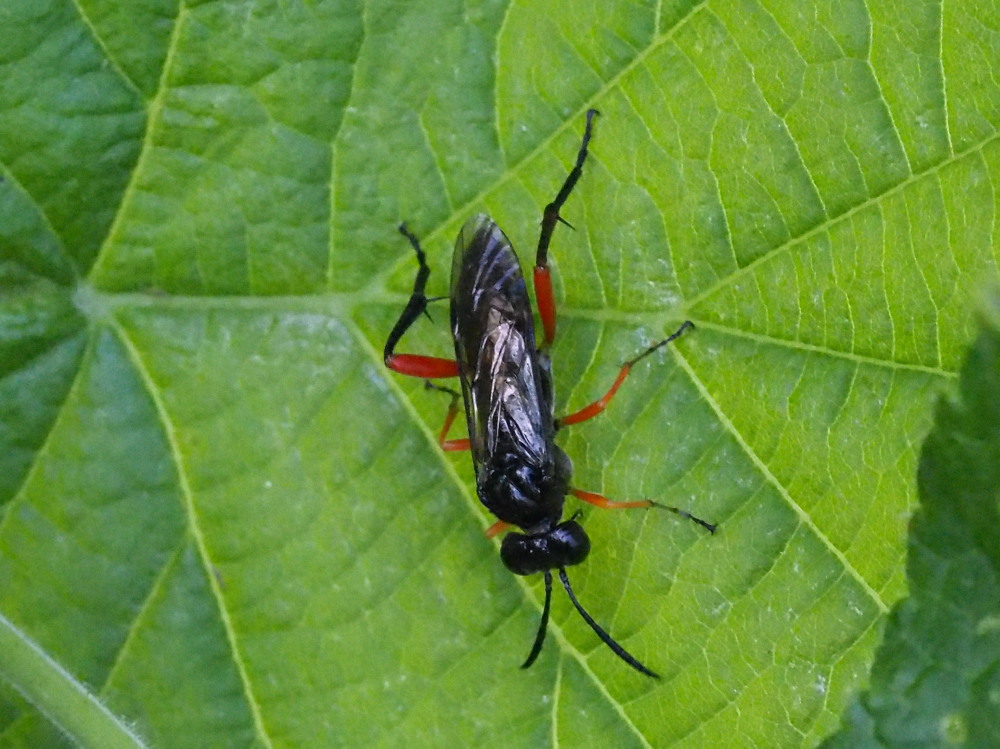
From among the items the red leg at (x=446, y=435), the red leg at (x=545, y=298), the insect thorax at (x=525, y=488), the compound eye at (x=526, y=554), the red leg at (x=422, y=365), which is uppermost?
the red leg at (x=545, y=298)

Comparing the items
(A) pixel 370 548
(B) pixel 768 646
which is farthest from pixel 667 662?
(A) pixel 370 548

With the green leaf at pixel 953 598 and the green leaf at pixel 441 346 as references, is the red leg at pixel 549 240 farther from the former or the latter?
the green leaf at pixel 953 598

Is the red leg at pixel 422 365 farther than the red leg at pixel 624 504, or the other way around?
the red leg at pixel 422 365

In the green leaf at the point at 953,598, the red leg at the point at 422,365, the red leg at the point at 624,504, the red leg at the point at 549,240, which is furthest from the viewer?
the red leg at the point at 422,365

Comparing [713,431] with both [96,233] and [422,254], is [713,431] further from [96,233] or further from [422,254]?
[96,233]

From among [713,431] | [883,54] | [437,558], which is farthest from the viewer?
[437,558]

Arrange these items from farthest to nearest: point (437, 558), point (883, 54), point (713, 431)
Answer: point (437, 558) < point (713, 431) < point (883, 54)

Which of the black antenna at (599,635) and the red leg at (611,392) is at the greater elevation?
the red leg at (611,392)

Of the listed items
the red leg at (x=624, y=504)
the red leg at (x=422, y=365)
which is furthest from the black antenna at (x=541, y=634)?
the red leg at (x=422, y=365)

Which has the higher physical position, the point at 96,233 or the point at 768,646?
the point at 96,233

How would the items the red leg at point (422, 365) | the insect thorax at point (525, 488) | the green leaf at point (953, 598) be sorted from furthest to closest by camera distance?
1. the insect thorax at point (525, 488)
2. the red leg at point (422, 365)
3. the green leaf at point (953, 598)
